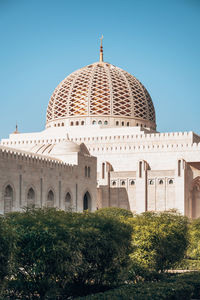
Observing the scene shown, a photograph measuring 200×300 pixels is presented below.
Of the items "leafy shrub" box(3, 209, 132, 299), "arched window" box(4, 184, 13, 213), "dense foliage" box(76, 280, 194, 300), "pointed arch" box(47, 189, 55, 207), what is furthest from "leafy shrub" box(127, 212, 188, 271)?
"pointed arch" box(47, 189, 55, 207)

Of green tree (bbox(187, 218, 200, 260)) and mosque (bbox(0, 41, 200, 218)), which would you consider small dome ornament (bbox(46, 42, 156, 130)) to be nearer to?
mosque (bbox(0, 41, 200, 218))

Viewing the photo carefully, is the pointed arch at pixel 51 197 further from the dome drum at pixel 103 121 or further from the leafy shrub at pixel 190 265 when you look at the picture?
the dome drum at pixel 103 121

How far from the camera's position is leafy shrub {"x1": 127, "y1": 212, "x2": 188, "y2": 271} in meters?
16.3

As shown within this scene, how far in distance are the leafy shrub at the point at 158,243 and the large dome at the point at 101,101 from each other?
2987cm

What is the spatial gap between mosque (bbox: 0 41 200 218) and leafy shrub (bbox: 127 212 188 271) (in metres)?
12.8

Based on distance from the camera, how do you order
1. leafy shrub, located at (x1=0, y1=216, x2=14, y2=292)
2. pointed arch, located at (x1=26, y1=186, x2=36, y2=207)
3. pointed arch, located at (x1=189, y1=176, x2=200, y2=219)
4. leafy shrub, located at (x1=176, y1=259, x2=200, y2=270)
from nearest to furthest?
leafy shrub, located at (x1=0, y1=216, x2=14, y2=292)
leafy shrub, located at (x1=176, y1=259, x2=200, y2=270)
pointed arch, located at (x1=26, y1=186, x2=36, y2=207)
pointed arch, located at (x1=189, y1=176, x2=200, y2=219)

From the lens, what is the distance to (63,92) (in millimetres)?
49469

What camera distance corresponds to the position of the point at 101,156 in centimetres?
4250

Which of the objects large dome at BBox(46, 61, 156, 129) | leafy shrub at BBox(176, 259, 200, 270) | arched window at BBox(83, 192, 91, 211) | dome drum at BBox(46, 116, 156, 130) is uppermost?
large dome at BBox(46, 61, 156, 129)

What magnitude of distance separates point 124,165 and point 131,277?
26579 millimetres

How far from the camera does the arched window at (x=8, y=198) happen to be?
94.2ft

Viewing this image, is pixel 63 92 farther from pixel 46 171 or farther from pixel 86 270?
pixel 86 270

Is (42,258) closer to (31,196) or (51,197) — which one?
(31,196)

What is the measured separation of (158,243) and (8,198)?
14179 mm
